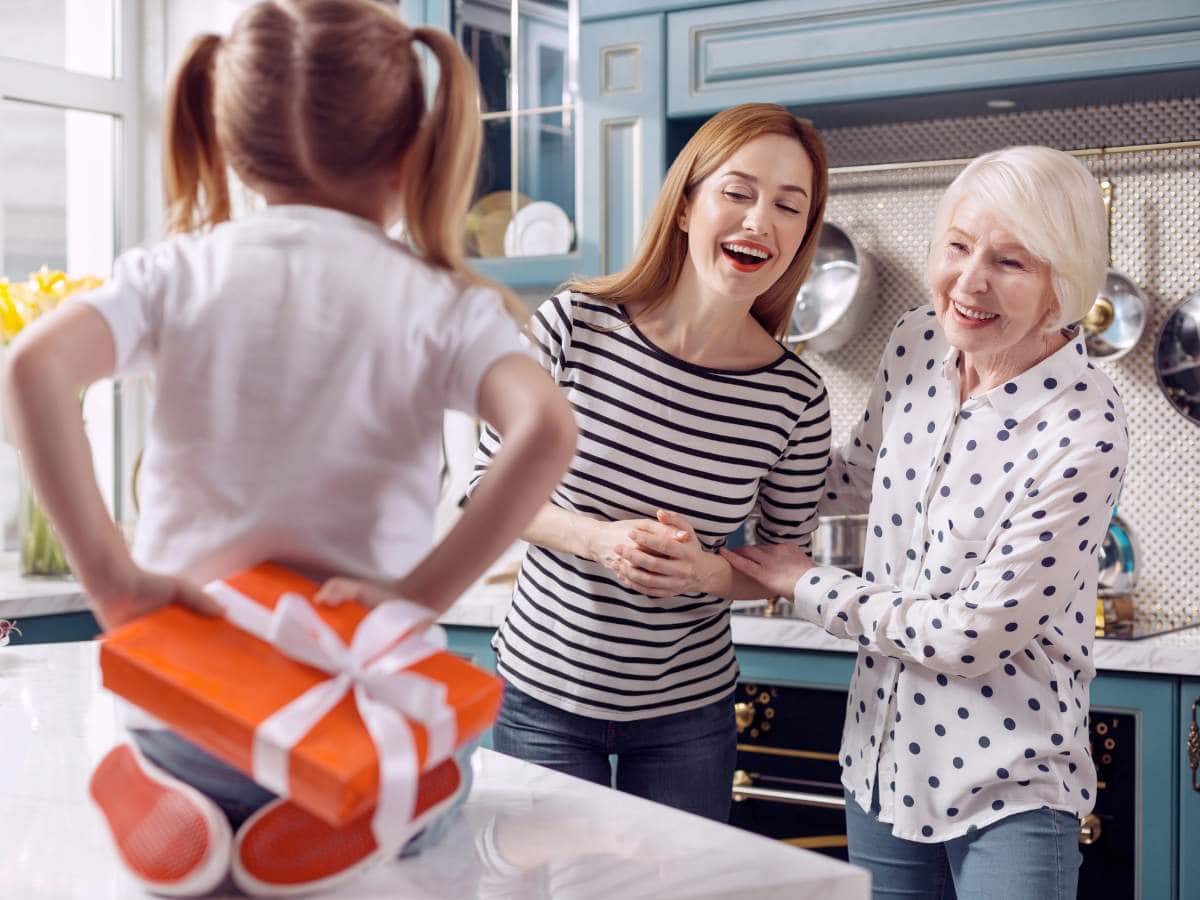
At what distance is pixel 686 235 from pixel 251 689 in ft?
2.70

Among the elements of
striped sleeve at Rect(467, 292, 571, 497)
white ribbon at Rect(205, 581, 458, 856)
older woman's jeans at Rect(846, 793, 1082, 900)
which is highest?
striped sleeve at Rect(467, 292, 571, 497)

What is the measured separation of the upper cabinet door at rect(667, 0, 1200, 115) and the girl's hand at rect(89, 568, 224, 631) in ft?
5.28

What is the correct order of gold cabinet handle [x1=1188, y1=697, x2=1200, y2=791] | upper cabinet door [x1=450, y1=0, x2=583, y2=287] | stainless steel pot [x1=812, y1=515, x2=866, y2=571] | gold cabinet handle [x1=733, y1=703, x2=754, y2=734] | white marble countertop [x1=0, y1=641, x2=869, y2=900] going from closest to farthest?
1. white marble countertop [x1=0, y1=641, x2=869, y2=900]
2. gold cabinet handle [x1=1188, y1=697, x2=1200, y2=791]
3. gold cabinet handle [x1=733, y1=703, x2=754, y2=734]
4. stainless steel pot [x1=812, y1=515, x2=866, y2=571]
5. upper cabinet door [x1=450, y1=0, x2=583, y2=287]

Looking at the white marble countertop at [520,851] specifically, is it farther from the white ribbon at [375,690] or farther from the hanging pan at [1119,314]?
the hanging pan at [1119,314]

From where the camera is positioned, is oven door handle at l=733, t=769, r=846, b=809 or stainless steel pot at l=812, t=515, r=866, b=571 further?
stainless steel pot at l=812, t=515, r=866, b=571

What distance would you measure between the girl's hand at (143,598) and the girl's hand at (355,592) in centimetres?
5

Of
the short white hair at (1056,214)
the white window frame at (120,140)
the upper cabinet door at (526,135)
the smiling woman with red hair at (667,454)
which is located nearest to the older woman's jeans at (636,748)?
the smiling woman with red hair at (667,454)

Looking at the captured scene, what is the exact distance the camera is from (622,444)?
126 centimetres

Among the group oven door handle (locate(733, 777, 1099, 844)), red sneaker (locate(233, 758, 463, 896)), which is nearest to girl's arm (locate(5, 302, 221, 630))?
red sneaker (locate(233, 758, 463, 896))

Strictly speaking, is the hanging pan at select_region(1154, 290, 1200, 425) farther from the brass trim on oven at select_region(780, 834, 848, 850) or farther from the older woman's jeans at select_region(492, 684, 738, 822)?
the older woman's jeans at select_region(492, 684, 738, 822)

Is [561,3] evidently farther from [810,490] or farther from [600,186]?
[810,490]

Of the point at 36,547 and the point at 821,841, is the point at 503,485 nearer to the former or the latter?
the point at 821,841

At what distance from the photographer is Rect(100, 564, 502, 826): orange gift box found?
1.86 ft

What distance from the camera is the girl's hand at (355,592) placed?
611mm
